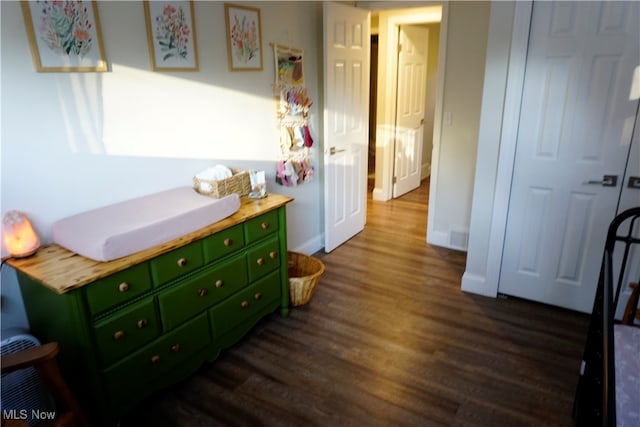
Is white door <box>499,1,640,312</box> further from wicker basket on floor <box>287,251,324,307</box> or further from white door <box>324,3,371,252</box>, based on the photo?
white door <box>324,3,371,252</box>

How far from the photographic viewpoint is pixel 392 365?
2.33 m

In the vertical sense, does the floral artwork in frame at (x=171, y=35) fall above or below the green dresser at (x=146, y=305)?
above

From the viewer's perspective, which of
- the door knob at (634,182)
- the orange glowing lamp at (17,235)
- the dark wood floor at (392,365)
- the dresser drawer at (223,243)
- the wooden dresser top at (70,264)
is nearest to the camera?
the wooden dresser top at (70,264)

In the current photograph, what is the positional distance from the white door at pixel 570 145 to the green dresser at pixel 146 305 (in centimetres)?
164

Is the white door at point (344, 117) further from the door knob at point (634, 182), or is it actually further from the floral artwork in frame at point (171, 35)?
the door knob at point (634, 182)

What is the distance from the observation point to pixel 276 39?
9.73 ft

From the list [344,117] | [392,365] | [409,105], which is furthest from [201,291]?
[409,105]

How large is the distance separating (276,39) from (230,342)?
2.04 meters

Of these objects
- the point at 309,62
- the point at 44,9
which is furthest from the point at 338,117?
the point at 44,9

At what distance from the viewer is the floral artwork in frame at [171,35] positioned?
2.16m

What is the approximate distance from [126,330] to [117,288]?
21cm

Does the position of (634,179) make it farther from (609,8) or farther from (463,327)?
(463,327)

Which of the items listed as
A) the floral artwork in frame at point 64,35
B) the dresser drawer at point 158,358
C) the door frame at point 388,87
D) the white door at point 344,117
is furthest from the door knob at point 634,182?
the floral artwork in frame at point 64,35

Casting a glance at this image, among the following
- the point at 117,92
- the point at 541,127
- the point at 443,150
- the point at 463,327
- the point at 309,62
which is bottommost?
the point at 463,327
